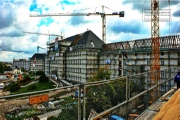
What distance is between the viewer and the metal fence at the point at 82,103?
305cm

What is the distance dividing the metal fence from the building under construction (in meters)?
29.5

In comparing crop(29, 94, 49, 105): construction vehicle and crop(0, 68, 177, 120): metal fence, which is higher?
crop(29, 94, 49, 105): construction vehicle

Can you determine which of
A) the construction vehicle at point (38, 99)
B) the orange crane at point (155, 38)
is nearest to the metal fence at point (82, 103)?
the construction vehicle at point (38, 99)

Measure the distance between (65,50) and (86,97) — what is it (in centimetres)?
6039

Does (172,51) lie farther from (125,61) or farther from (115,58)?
(115,58)

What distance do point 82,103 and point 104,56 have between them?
151ft

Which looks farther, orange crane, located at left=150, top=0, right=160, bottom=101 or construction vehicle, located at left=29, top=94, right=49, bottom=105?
orange crane, located at left=150, top=0, right=160, bottom=101

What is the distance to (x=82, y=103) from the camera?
13.3 feet

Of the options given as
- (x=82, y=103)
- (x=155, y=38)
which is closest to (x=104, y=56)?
(x=155, y=38)

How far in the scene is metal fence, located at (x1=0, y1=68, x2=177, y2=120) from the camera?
10.0 ft

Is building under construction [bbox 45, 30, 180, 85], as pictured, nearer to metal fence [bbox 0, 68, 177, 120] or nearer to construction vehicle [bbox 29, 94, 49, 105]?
metal fence [bbox 0, 68, 177, 120]

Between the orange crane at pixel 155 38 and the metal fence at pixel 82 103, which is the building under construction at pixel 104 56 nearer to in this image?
the orange crane at pixel 155 38

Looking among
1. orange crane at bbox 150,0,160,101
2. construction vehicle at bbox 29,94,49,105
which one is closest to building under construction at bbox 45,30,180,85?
orange crane at bbox 150,0,160,101

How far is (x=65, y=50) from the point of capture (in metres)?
63.8
